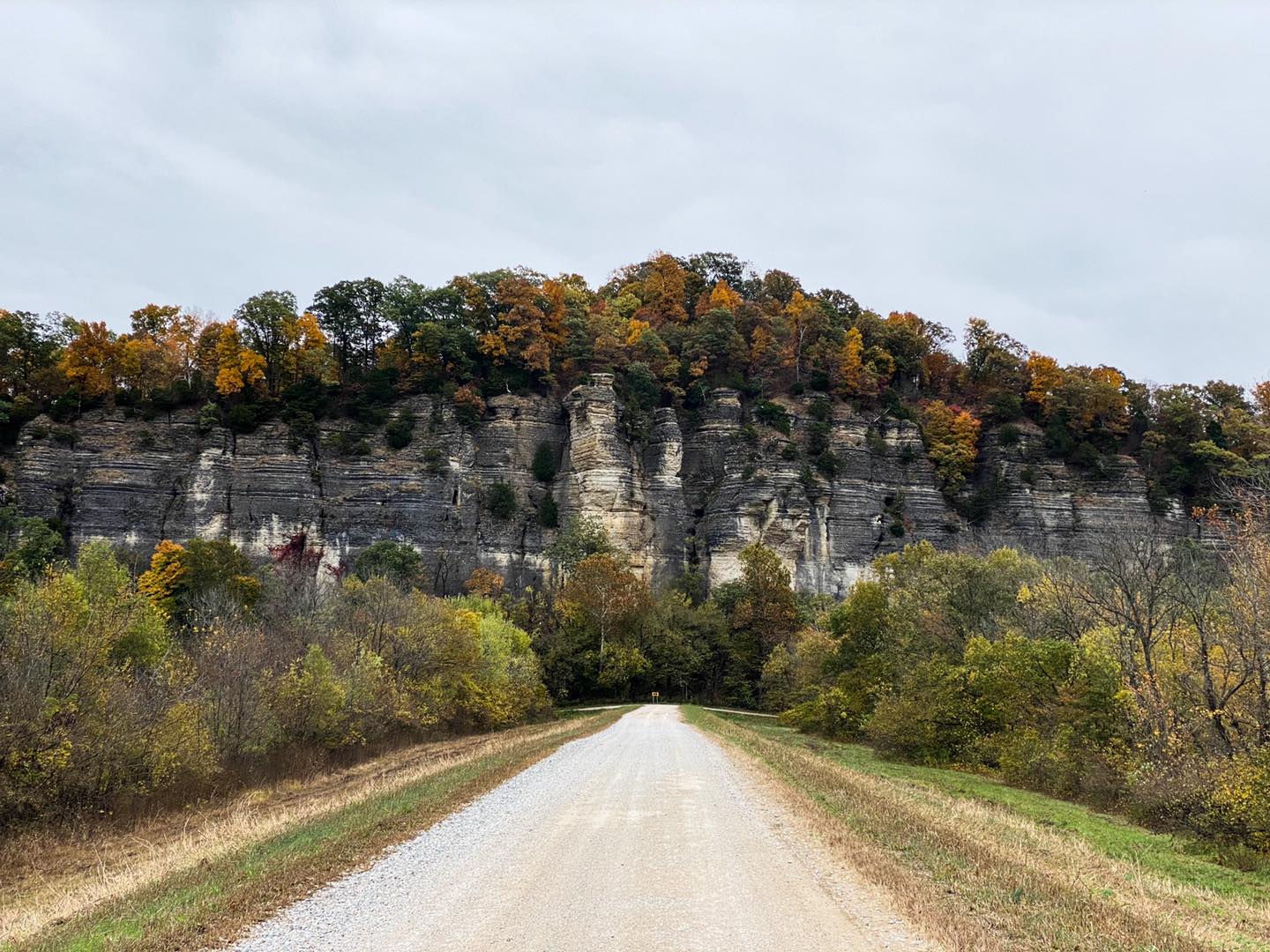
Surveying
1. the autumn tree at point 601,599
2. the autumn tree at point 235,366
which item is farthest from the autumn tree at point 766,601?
the autumn tree at point 235,366

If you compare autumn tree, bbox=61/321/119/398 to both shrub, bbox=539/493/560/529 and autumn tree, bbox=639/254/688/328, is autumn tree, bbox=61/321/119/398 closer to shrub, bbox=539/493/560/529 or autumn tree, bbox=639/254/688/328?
shrub, bbox=539/493/560/529

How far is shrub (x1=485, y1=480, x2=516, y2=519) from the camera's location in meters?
77.2

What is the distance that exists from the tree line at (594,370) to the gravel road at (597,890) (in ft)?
233

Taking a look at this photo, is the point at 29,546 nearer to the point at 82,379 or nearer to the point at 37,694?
the point at 82,379

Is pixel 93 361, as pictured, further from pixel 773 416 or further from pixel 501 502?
pixel 773 416

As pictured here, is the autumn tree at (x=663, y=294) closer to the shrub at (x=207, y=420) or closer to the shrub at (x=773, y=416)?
the shrub at (x=773, y=416)

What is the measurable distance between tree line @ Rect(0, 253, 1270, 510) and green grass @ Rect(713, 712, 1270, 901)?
63151 millimetres

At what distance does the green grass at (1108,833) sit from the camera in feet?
35.9

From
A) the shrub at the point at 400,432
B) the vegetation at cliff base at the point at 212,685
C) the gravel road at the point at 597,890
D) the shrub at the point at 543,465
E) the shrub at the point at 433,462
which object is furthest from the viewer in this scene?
the shrub at the point at 543,465

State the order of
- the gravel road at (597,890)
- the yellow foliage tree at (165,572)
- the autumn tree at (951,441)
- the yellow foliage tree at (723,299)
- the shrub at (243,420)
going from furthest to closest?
the yellow foliage tree at (723,299) → the autumn tree at (951,441) → the shrub at (243,420) → the yellow foliage tree at (165,572) → the gravel road at (597,890)

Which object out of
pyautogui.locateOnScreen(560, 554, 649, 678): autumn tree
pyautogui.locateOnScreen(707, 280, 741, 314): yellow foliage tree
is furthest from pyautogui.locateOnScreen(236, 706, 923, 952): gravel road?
pyautogui.locateOnScreen(707, 280, 741, 314): yellow foliage tree

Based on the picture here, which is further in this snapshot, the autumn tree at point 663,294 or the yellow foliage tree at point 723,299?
the autumn tree at point 663,294

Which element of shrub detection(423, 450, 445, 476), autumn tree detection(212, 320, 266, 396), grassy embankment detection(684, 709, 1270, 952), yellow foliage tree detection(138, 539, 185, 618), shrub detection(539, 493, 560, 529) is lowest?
grassy embankment detection(684, 709, 1270, 952)

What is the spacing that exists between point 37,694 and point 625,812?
36.4 feet
